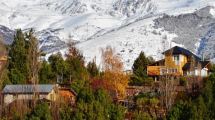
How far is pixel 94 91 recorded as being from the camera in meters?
59.9

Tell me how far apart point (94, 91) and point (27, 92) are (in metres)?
7.16

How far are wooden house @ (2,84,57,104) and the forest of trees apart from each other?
67cm

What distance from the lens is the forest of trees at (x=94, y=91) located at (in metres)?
54.6

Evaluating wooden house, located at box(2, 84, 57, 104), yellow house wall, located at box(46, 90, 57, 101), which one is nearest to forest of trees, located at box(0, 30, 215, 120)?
wooden house, located at box(2, 84, 57, 104)

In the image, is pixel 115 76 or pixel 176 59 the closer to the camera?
pixel 115 76

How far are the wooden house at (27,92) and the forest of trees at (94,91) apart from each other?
672 millimetres

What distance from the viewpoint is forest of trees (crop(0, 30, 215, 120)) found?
179ft

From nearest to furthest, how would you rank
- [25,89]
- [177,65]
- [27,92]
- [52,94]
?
[27,92], [25,89], [52,94], [177,65]

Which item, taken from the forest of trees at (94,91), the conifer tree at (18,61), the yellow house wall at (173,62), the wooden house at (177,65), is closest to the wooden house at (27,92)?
the forest of trees at (94,91)

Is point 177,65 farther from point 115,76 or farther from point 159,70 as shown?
point 115,76

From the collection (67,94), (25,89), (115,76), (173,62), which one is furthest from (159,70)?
(25,89)

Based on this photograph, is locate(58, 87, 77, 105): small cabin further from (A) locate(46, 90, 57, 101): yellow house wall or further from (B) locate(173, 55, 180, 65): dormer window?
(B) locate(173, 55, 180, 65): dormer window

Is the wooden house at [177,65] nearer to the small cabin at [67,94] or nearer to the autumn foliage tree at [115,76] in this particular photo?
the autumn foliage tree at [115,76]

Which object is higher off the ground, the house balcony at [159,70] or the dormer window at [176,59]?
the dormer window at [176,59]
